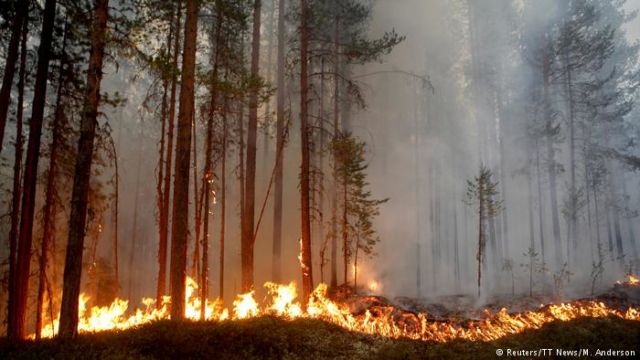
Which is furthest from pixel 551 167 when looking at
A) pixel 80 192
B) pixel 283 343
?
pixel 80 192

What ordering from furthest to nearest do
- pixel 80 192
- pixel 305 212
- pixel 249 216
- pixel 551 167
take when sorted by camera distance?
pixel 551 167 → pixel 249 216 → pixel 305 212 → pixel 80 192

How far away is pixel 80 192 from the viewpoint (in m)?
8.16

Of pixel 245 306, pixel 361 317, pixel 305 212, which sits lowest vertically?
pixel 361 317

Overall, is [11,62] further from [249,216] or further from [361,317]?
[361,317]

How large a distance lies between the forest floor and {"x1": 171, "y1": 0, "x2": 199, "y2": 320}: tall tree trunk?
1.17 metres

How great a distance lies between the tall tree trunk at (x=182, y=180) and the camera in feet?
30.9

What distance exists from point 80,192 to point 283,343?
525 cm

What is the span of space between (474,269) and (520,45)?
2175 centimetres

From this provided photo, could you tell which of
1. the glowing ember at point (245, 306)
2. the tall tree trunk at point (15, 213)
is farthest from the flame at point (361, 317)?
the tall tree trunk at point (15, 213)

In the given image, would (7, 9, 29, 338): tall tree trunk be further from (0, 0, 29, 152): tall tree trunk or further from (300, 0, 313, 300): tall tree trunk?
(300, 0, 313, 300): tall tree trunk

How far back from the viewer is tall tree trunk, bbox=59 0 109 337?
7.80 m

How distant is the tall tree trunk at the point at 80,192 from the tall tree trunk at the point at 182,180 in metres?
1.91

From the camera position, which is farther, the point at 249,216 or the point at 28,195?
the point at 249,216

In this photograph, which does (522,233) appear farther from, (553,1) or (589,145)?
(553,1)
